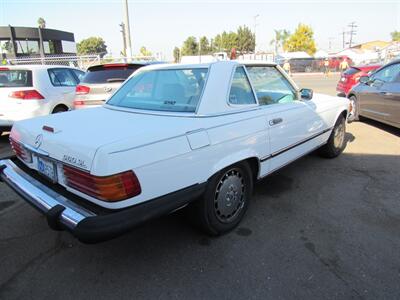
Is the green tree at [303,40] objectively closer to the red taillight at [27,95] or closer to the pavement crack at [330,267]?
the red taillight at [27,95]

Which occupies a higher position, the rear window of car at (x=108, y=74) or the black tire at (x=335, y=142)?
the rear window of car at (x=108, y=74)

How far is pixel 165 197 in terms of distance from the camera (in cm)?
232

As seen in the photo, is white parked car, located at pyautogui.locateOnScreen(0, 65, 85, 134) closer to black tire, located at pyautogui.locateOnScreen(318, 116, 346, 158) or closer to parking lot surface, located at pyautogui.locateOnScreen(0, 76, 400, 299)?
parking lot surface, located at pyautogui.locateOnScreen(0, 76, 400, 299)

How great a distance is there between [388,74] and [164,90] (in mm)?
5912

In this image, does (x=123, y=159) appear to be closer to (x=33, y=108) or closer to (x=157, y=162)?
(x=157, y=162)

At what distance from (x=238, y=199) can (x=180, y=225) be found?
0.68 metres

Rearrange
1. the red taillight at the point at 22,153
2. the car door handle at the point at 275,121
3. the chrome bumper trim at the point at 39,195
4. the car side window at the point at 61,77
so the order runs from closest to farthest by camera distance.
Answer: the chrome bumper trim at the point at 39,195 < the red taillight at the point at 22,153 < the car door handle at the point at 275,121 < the car side window at the point at 61,77

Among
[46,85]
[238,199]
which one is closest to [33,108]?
[46,85]

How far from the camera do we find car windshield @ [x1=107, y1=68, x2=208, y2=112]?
2910mm

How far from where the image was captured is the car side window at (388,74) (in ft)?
21.5

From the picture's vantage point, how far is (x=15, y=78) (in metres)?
6.50

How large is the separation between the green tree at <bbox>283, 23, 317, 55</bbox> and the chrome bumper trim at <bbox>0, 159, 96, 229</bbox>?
72986 mm

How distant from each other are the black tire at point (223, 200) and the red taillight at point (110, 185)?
2.41 feet

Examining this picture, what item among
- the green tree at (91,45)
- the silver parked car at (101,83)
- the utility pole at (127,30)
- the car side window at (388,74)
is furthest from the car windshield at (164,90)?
the green tree at (91,45)
